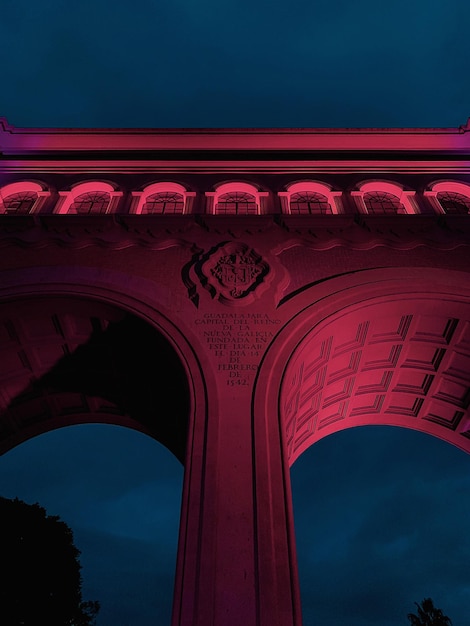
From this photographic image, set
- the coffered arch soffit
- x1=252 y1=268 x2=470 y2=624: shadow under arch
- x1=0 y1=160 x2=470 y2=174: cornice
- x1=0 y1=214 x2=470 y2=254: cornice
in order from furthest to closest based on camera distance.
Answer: x1=0 y1=160 x2=470 y2=174: cornice
x1=0 y1=214 x2=470 y2=254: cornice
the coffered arch soffit
x1=252 y1=268 x2=470 y2=624: shadow under arch

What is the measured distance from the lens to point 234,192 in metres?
14.8

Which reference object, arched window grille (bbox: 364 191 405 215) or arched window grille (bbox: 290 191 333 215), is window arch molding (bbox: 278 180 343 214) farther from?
arched window grille (bbox: 364 191 405 215)

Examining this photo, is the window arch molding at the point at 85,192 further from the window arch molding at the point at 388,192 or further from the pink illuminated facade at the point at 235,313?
the window arch molding at the point at 388,192

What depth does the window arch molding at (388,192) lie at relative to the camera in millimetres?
13562

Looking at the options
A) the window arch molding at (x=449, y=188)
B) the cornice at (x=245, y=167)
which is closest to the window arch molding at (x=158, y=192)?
the cornice at (x=245, y=167)

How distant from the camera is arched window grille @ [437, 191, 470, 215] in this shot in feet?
44.7

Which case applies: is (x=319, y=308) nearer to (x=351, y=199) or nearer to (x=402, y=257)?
(x=402, y=257)

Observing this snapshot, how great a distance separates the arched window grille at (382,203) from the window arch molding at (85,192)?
801 cm

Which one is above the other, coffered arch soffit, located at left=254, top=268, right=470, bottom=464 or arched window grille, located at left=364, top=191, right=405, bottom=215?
arched window grille, located at left=364, top=191, right=405, bottom=215

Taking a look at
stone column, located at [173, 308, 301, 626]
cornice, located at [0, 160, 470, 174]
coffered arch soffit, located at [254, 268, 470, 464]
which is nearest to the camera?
stone column, located at [173, 308, 301, 626]

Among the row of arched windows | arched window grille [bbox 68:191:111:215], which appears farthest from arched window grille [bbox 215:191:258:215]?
arched window grille [bbox 68:191:111:215]

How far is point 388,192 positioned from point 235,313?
7953 mm

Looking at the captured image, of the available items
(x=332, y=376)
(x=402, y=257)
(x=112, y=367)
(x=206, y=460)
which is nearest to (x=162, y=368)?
(x=112, y=367)

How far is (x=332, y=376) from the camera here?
1219cm
